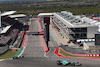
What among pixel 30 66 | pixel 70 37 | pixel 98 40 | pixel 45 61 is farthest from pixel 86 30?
pixel 30 66

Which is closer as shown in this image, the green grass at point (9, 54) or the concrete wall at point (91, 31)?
the green grass at point (9, 54)

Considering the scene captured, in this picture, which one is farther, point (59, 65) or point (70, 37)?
point (70, 37)

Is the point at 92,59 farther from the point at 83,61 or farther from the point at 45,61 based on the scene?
the point at 45,61

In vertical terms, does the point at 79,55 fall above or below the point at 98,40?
below

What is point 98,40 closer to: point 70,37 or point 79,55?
point 79,55

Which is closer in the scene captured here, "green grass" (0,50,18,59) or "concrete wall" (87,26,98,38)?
"green grass" (0,50,18,59)

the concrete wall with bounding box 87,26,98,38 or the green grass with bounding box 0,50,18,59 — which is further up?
the concrete wall with bounding box 87,26,98,38

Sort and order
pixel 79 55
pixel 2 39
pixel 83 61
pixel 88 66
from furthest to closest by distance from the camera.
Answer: pixel 2 39, pixel 79 55, pixel 83 61, pixel 88 66

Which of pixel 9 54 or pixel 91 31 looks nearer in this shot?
pixel 9 54

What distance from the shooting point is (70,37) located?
65.4 metres

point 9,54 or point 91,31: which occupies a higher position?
point 91,31

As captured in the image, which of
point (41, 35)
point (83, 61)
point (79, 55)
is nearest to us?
point (83, 61)

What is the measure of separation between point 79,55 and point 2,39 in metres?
26.5

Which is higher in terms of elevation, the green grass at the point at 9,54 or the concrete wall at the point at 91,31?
the concrete wall at the point at 91,31
